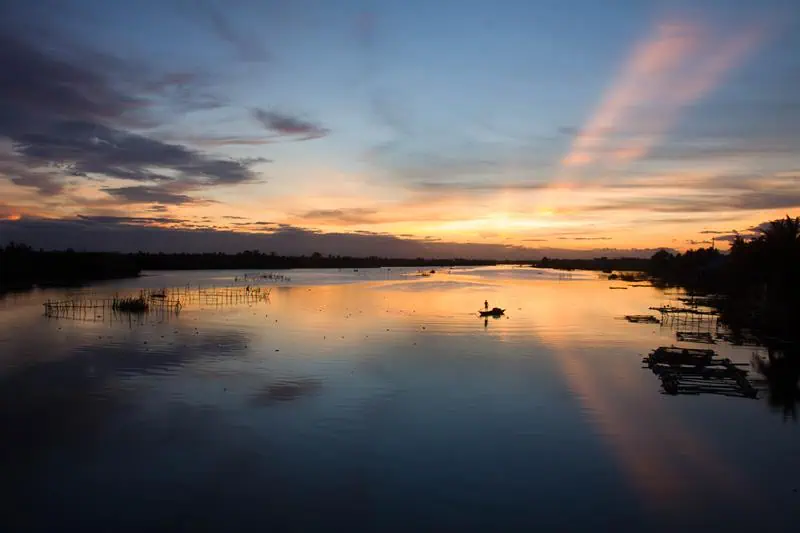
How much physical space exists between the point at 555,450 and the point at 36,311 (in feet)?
112

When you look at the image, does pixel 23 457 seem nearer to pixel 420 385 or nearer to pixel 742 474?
pixel 420 385

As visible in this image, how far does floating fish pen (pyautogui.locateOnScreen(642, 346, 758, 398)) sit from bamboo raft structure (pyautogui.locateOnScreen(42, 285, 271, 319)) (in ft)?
90.1

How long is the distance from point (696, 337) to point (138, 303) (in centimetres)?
3212

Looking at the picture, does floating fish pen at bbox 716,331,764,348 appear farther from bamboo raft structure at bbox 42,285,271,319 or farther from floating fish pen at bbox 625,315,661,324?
bamboo raft structure at bbox 42,285,271,319

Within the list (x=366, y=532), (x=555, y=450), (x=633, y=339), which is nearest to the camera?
(x=366, y=532)

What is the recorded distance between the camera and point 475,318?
3588 centimetres

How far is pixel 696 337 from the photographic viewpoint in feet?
94.3

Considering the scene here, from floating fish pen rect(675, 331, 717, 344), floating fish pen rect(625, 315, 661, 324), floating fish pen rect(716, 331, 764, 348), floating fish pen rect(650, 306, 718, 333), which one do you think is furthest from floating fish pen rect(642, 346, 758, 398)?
floating fish pen rect(625, 315, 661, 324)

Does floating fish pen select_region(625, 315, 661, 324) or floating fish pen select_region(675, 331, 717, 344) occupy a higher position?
floating fish pen select_region(625, 315, 661, 324)

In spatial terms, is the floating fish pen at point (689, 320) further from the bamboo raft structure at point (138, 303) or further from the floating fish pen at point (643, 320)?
the bamboo raft structure at point (138, 303)

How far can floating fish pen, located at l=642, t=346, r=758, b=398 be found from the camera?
17.8 metres

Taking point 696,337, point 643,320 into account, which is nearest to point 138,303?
point 643,320

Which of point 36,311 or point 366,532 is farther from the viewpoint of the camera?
Answer: point 36,311

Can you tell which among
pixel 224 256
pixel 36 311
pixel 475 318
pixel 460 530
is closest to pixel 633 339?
pixel 475 318
